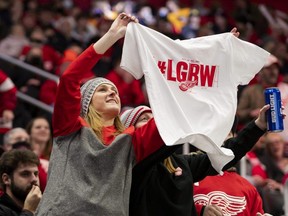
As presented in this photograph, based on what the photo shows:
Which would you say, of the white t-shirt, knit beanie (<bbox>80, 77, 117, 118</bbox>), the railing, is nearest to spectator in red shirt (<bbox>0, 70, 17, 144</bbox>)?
the railing

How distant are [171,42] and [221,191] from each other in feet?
3.71

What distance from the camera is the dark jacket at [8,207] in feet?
21.4

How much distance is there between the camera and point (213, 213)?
6309mm

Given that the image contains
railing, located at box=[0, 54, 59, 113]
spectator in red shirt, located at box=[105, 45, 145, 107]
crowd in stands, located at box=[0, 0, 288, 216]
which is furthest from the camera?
spectator in red shirt, located at box=[105, 45, 145, 107]

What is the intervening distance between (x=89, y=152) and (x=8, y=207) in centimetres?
107

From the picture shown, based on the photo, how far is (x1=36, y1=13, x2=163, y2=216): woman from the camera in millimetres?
5672

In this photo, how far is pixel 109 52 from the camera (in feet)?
50.3

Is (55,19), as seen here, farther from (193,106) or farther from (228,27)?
(193,106)

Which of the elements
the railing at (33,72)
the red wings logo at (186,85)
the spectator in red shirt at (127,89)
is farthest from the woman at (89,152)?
the spectator in red shirt at (127,89)

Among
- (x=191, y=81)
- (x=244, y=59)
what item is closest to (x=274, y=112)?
(x=244, y=59)

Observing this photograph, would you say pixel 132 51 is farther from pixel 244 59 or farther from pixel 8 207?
pixel 8 207

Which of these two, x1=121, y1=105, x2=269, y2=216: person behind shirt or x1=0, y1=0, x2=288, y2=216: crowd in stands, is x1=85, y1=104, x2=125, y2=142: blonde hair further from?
x1=0, y1=0, x2=288, y2=216: crowd in stands

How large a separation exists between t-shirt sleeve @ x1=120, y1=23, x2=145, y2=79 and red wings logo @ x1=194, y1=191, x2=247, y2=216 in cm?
109

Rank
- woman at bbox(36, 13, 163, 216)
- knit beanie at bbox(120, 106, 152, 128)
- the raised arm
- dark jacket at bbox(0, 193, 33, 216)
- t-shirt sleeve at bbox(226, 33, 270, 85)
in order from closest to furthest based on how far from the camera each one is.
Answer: woman at bbox(36, 13, 163, 216)
the raised arm
t-shirt sleeve at bbox(226, 33, 270, 85)
knit beanie at bbox(120, 106, 152, 128)
dark jacket at bbox(0, 193, 33, 216)
